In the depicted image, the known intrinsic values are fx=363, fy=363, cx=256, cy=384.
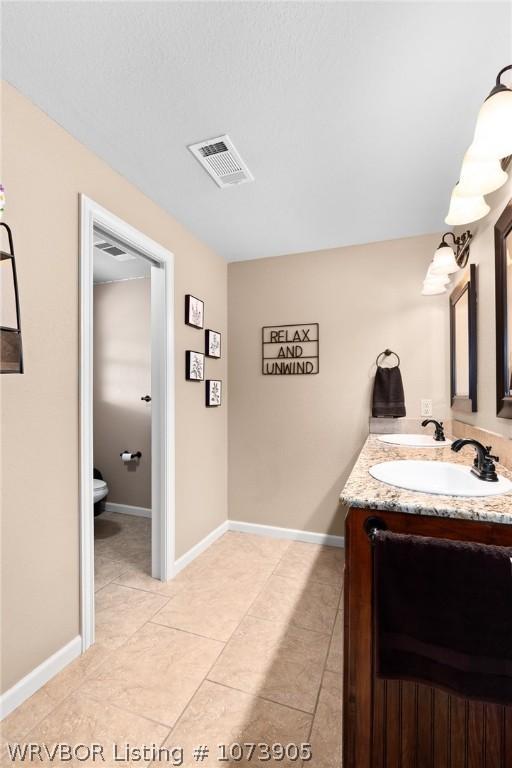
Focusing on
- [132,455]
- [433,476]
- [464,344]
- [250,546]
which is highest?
[464,344]

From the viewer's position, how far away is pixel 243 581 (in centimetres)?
238

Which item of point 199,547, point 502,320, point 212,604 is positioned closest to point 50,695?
point 212,604

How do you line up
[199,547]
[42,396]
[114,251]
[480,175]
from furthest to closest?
[114,251], [199,547], [42,396], [480,175]

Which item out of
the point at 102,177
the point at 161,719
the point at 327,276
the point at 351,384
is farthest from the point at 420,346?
the point at 161,719

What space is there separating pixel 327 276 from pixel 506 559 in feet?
8.23

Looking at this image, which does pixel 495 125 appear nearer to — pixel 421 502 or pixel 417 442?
pixel 421 502

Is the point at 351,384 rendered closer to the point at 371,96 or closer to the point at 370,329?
the point at 370,329

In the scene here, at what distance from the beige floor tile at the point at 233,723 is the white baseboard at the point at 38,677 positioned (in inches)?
24.6

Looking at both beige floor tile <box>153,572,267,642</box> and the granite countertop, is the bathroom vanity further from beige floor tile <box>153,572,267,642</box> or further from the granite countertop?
beige floor tile <box>153,572,267,642</box>

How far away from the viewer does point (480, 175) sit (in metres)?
1.14

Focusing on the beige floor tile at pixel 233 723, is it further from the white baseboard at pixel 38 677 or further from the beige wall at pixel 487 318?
the beige wall at pixel 487 318

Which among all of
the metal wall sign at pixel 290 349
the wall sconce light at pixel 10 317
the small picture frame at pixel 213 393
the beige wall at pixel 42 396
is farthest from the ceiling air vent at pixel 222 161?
the small picture frame at pixel 213 393

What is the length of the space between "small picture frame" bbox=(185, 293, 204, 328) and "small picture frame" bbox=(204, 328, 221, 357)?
0.38ft

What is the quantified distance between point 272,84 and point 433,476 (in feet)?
5.44
